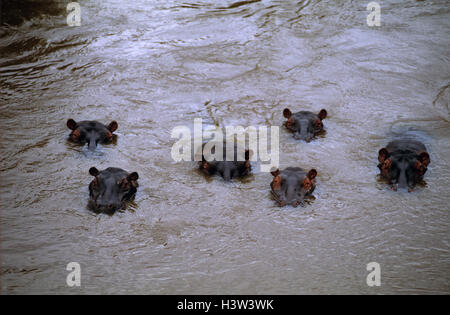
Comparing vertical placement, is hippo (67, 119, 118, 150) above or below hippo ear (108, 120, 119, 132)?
below

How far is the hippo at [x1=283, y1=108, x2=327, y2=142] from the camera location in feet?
26.2

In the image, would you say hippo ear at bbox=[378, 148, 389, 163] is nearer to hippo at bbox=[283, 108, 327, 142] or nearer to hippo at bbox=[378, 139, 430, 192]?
hippo at bbox=[378, 139, 430, 192]

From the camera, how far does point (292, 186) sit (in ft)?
21.0

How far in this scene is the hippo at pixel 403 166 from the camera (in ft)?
22.3

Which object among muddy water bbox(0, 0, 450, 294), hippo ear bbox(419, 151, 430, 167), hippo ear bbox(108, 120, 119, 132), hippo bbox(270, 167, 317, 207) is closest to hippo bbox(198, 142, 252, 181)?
muddy water bbox(0, 0, 450, 294)

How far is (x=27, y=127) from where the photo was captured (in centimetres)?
812

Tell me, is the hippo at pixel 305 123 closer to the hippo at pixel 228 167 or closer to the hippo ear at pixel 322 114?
the hippo ear at pixel 322 114

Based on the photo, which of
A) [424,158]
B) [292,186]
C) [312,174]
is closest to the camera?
[292,186]

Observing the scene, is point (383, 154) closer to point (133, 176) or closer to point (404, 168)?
point (404, 168)

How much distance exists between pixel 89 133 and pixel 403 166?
4.33 m

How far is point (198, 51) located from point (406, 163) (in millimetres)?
5498

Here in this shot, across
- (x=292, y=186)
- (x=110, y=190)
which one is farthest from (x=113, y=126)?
(x=292, y=186)

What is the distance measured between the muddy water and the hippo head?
16 centimetres
